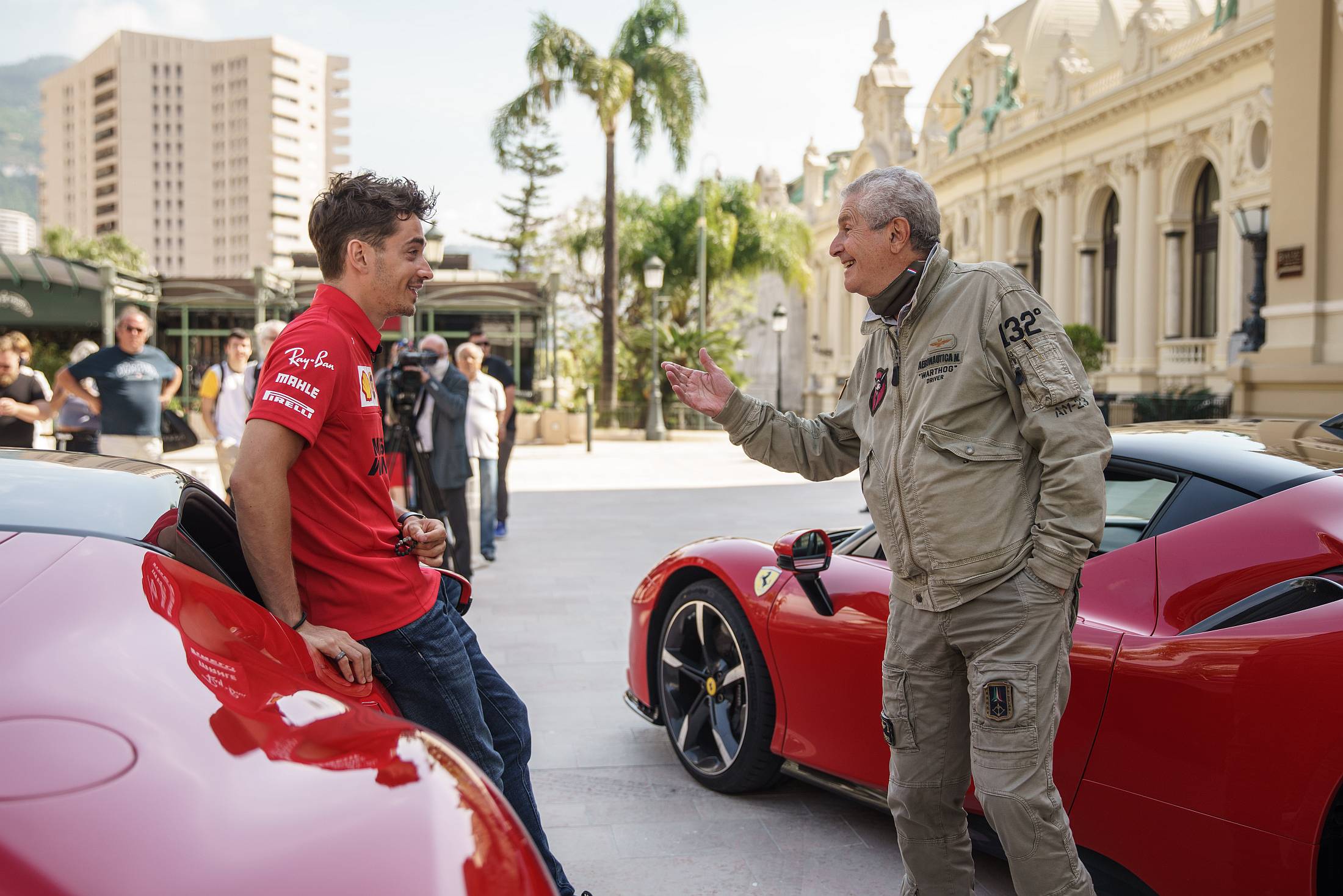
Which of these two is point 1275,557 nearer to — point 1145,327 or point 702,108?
point 702,108

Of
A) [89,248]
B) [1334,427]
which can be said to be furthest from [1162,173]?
[89,248]

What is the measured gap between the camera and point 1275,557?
9.33 feet

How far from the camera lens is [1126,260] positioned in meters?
36.2

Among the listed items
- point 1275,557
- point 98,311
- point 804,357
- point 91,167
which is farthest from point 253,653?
point 91,167

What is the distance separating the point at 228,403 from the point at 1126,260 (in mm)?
32739

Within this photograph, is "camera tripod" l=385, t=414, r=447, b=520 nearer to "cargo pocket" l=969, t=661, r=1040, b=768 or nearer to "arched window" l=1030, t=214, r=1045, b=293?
"cargo pocket" l=969, t=661, r=1040, b=768

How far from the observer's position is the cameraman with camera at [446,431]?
828 centimetres

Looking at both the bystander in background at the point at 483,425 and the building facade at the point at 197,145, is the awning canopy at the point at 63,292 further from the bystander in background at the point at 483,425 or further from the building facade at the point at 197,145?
the building facade at the point at 197,145

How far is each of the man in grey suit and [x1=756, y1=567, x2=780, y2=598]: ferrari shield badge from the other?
14.4 ft

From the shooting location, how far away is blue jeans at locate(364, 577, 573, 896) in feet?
8.82

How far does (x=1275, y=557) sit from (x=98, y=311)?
30127 millimetres

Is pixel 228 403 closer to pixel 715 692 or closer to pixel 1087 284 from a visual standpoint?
pixel 715 692

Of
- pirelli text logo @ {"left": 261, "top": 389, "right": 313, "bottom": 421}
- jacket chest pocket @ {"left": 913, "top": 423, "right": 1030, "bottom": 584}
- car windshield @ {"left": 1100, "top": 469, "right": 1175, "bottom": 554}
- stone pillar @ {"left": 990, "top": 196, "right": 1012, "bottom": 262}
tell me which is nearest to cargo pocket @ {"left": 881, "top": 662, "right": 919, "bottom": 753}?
jacket chest pocket @ {"left": 913, "top": 423, "right": 1030, "bottom": 584}

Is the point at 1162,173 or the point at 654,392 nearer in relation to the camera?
the point at 654,392
